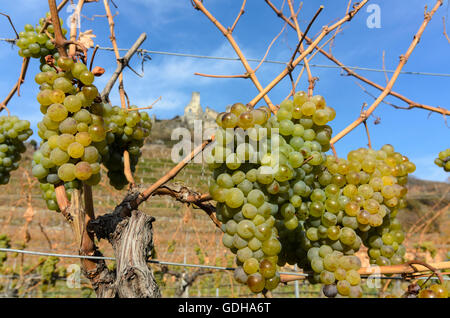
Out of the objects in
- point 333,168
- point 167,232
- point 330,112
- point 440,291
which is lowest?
point 440,291

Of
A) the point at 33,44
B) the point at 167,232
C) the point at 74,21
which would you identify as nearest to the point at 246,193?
the point at 74,21

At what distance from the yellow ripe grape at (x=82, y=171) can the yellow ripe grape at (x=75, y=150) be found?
0.9 inches

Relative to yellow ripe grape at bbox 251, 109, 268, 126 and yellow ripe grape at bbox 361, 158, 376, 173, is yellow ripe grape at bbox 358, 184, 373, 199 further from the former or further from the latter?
yellow ripe grape at bbox 251, 109, 268, 126

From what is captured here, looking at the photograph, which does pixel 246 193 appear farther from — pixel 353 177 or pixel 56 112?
pixel 56 112

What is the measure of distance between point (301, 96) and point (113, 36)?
2.53ft

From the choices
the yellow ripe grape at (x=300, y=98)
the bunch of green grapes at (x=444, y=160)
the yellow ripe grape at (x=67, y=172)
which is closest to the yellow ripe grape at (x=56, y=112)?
the yellow ripe grape at (x=67, y=172)

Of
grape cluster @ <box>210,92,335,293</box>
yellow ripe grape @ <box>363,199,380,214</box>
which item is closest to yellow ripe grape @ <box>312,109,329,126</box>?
grape cluster @ <box>210,92,335,293</box>

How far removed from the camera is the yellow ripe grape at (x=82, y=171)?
859 millimetres

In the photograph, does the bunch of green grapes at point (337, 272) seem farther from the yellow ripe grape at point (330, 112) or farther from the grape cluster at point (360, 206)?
the yellow ripe grape at point (330, 112)

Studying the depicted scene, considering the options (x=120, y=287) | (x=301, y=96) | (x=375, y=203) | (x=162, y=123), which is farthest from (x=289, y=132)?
(x=162, y=123)

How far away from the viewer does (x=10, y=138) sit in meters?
1.35

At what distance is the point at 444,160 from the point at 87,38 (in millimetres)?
1200

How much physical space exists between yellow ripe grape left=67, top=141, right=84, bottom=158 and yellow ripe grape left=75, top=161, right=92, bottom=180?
2cm

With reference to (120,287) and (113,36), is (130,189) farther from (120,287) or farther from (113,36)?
(113,36)
